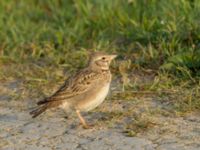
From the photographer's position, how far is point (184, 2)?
9.32m

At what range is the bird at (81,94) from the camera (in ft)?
23.4

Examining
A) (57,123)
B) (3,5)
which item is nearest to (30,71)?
(57,123)

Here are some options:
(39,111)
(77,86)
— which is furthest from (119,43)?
(39,111)

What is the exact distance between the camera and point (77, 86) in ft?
24.0

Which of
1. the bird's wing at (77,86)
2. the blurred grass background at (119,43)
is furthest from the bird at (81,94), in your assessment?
the blurred grass background at (119,43)

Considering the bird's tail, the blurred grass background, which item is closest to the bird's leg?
the bird's tail

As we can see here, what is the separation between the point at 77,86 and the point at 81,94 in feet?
0.30

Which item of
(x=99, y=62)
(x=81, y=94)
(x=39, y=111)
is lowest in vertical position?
(x=39, y=111)

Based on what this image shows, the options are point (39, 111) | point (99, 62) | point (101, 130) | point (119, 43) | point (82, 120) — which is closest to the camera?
point (101, 130)

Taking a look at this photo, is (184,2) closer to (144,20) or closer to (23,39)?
(144,20)

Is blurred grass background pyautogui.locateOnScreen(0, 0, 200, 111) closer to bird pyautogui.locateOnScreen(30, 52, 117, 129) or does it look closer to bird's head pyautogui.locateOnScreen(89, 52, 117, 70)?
bird's head pyautogui.locateOnScreen(89, 52, 117, 70)

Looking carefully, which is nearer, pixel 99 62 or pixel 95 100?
pixel 95 100

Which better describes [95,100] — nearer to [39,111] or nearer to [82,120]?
[82,120]

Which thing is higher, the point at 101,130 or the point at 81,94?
the point at 81,94
